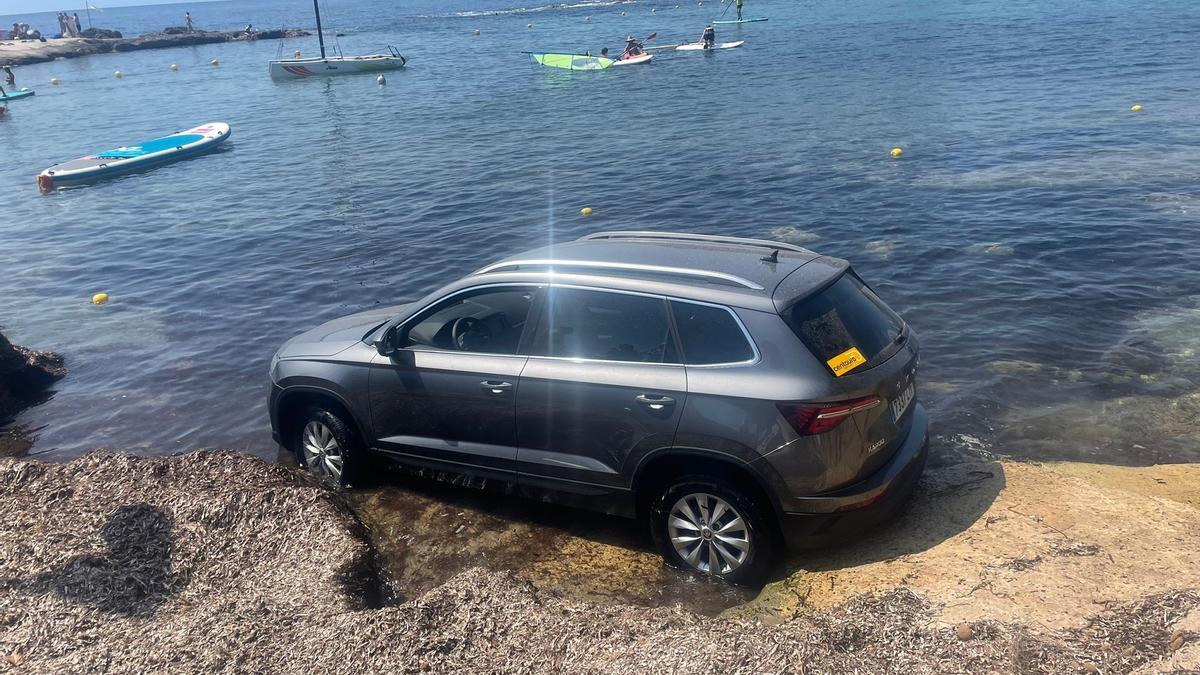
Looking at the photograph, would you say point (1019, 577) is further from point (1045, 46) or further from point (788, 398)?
point (1045, 46)

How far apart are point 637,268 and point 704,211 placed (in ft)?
36.6

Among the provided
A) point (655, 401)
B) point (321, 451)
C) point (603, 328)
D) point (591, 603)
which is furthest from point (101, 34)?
point (591, 603)

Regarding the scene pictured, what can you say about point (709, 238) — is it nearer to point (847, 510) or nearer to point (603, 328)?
point (603, 328)

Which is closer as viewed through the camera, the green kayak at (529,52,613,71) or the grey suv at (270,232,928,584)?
the grey suv at (270,232,928,584)

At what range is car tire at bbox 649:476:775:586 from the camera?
5176 millimetres

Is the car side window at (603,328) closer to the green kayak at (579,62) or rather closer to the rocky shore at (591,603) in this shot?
the rocky shore at (591,603)

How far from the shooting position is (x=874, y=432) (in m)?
5.14

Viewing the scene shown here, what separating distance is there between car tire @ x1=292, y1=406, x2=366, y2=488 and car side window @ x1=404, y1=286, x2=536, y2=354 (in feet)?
3.38

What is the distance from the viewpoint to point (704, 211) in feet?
54.5

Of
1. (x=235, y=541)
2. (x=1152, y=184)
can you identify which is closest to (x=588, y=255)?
(x=235, y=541)

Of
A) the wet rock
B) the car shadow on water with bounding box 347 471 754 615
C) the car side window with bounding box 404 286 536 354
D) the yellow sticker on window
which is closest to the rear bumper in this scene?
the car shadow on water with bounding box 347 471 754 615

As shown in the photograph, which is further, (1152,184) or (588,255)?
(1152,184)

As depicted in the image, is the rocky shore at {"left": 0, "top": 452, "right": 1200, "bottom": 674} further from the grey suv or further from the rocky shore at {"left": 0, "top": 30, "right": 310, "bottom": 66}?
the rocky shore at {"left": 0, "top": 30, "right": 310, "bottom": 66}

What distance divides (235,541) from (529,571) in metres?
2.03
